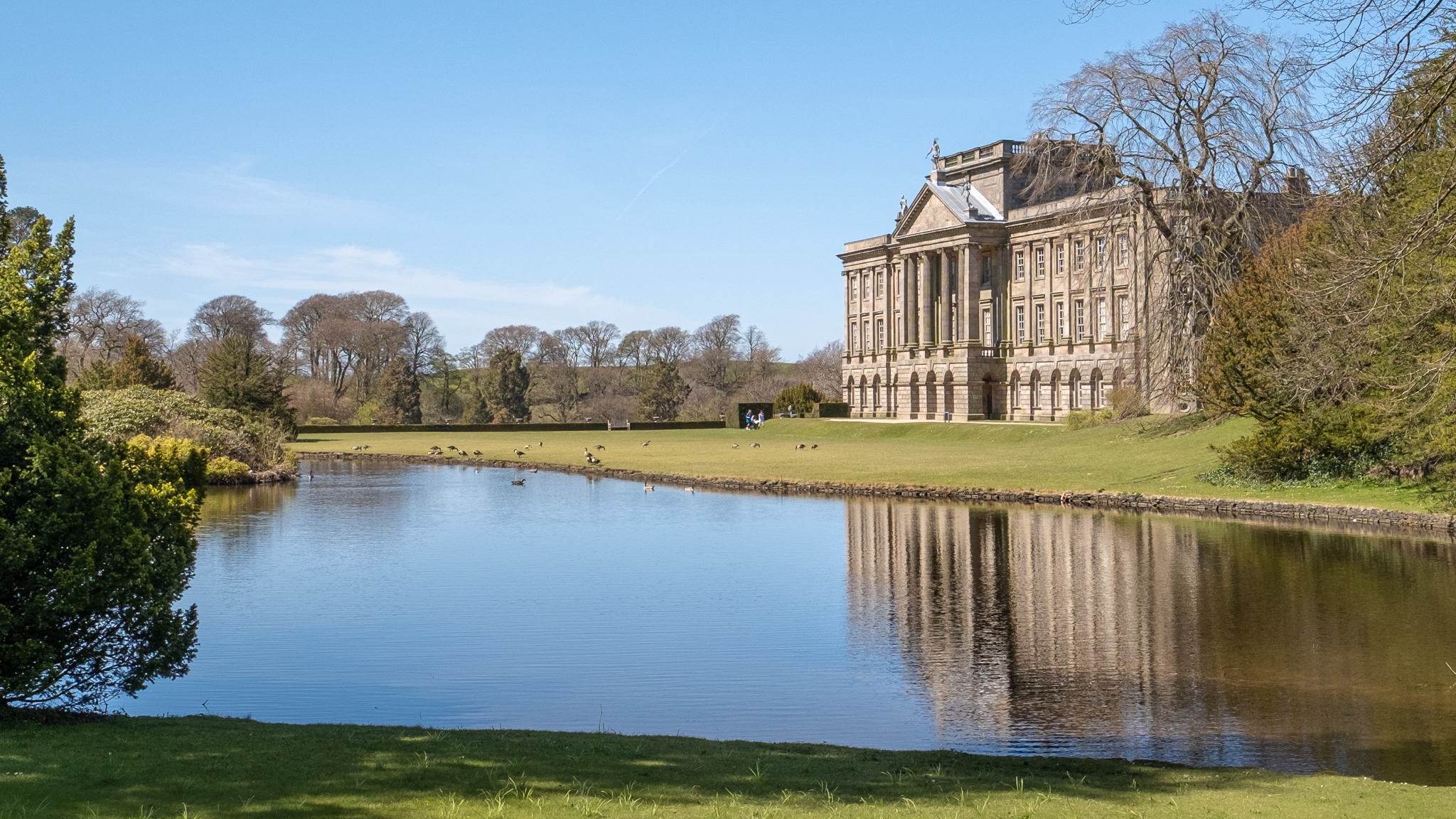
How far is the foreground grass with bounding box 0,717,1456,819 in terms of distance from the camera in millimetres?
7379

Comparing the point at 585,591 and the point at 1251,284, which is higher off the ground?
the point at 1251,284

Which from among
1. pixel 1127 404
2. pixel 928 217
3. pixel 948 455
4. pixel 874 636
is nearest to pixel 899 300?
pixel 928 217

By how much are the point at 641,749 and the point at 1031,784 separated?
9.05ft

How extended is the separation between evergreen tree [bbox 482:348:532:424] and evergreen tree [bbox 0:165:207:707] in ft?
307

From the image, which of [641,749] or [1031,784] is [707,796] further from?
[1031,784]

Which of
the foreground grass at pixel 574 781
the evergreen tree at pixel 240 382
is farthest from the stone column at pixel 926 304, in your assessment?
the foreground grass at pixel 574 781

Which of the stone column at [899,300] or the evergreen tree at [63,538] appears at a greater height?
the stone column at [899,300]

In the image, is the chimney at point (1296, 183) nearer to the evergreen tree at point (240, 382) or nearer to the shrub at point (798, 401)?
the evergreen tree at point (240, 382)

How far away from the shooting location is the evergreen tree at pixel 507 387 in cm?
10469

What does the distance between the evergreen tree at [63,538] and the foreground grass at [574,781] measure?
1075 mm

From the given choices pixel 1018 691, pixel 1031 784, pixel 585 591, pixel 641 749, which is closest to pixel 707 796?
pixel 641 749

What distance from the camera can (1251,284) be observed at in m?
34.1

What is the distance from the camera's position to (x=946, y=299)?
82.1 metres

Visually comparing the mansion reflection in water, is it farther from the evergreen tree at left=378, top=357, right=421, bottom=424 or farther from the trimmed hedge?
the evergreen tree at left=378, top=357, right=421, bottom=424
